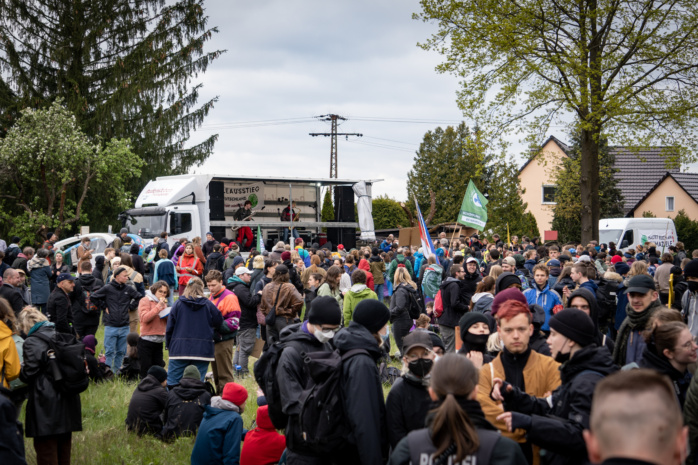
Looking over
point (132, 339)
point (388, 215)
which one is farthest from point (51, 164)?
point (388, 215)

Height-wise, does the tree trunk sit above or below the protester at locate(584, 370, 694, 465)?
above

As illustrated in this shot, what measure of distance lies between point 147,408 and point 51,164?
69.4ft

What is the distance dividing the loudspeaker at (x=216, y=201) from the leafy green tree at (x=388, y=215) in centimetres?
3349

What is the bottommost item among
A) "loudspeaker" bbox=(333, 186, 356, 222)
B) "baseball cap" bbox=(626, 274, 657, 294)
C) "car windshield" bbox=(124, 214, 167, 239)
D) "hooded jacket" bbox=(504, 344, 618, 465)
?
"hooded jacket" bbox=(504, 344, 618, 465)

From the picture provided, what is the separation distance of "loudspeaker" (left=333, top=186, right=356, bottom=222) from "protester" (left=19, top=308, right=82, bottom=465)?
816 inches

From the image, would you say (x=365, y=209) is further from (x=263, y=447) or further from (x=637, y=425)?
(x=637, y=425)

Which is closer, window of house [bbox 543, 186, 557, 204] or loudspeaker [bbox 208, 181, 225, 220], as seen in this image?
loudspeaker [bbox 208, 181, 225, 220]

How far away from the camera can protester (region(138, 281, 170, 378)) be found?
9.87 m

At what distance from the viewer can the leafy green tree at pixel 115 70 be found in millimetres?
33188

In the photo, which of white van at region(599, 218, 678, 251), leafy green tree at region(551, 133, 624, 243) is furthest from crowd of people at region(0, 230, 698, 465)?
leafy green tree at region(551, 133, 624, 243)

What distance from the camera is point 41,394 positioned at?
6.07m

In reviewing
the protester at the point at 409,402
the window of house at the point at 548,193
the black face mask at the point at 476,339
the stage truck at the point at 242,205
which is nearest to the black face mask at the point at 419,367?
the protester at the point at 409,402

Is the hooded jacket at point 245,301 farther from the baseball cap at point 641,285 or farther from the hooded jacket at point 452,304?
the baseball cap at point 641,285

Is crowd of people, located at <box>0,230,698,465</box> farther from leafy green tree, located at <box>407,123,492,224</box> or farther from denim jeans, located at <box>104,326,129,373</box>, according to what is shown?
leafy green tree, located at <box>407,123,492,224</box>
